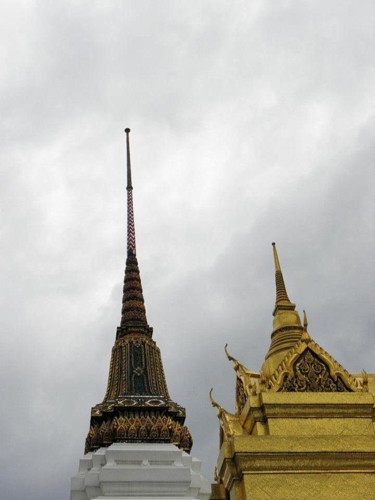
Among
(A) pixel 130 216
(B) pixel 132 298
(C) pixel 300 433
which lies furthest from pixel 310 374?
(A) pixel 130 216

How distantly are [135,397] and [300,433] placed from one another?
842 cm

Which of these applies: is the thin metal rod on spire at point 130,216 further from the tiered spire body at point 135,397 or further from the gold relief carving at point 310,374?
the gold relief carving at point 310,374

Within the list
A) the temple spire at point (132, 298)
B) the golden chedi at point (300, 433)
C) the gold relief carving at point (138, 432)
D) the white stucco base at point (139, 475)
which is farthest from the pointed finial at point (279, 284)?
the temple spire at point (132, 298)

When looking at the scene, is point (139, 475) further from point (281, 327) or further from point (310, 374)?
point (310, 374)

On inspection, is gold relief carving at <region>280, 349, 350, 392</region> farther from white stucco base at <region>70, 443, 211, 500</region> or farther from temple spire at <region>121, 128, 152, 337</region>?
temple spire at <region>121, 128, 152, 337</region>

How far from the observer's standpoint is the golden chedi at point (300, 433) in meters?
8.82

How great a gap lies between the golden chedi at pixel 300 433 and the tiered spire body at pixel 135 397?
630 cm

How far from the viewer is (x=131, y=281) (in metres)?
20.9

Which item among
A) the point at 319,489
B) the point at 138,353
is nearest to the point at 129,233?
the point at 138,353

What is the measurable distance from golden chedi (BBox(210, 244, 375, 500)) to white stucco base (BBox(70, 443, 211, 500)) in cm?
515

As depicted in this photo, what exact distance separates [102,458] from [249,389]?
7205 millimetres

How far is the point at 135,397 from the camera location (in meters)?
17.2

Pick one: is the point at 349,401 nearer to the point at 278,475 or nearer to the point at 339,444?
the point at 339,444

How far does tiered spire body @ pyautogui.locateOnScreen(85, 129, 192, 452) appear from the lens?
16.4m
